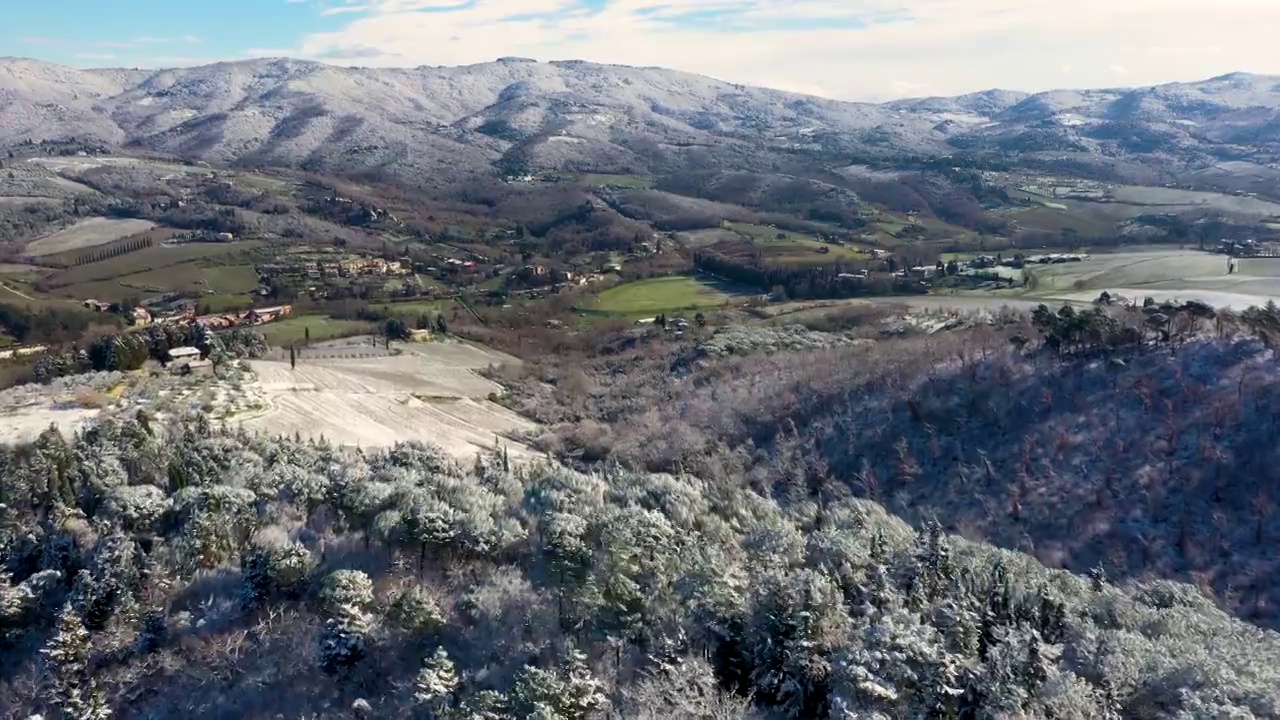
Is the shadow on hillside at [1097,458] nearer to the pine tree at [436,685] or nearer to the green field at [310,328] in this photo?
the pine tree at [436,685]

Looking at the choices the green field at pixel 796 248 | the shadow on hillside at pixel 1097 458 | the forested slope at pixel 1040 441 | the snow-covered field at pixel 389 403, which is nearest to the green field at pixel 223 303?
the snow-covered field at pixel 389 403

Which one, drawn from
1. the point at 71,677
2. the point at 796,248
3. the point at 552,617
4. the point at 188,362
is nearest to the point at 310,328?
the point at 188,362

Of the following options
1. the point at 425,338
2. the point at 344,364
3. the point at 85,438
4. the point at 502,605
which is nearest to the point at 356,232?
the point at 425,338

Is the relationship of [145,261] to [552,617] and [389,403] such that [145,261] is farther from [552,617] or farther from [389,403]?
[552,617]

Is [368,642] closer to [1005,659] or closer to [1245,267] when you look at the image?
[1005,659]

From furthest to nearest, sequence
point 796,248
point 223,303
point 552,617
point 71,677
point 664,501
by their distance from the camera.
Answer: point 796,248 < point 223,303 < point 664,501 < point 552,617 < point 71,677
